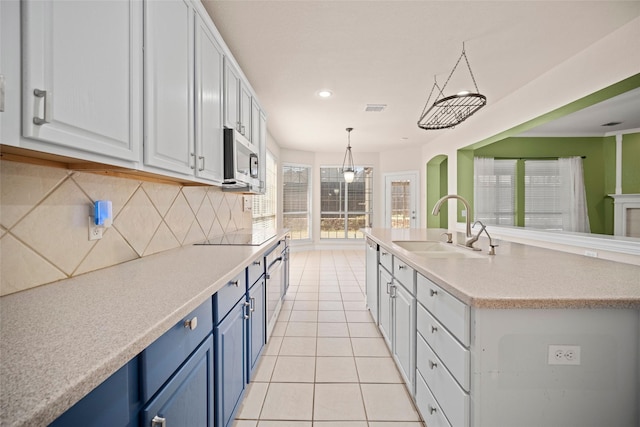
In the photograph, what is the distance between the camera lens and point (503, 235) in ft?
12.9

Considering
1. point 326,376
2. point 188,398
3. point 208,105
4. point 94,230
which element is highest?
point 208,105

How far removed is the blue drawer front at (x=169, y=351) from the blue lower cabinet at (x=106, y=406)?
0.04 meters

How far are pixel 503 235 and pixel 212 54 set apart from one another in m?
4.23

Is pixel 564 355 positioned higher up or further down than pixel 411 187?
further down

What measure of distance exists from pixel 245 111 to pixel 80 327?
2.38 metres

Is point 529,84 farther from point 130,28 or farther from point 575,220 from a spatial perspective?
point 130,28

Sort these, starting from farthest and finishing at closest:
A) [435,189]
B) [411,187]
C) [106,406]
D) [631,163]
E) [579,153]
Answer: [411,187]
[435,189]
[579,153]
[631,163]
[106,406]

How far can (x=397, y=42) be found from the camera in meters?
2.41

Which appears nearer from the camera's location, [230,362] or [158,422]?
[158,422]

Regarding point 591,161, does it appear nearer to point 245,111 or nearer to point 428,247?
point 428,247

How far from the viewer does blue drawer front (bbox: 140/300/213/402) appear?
0.71 meters

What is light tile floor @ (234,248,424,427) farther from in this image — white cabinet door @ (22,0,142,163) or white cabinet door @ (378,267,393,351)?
white cabinet door @ (22,0,142,163)

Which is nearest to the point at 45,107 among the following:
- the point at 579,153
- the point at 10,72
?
the point at 10,72

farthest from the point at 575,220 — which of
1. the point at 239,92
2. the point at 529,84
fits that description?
the point at 239,92
